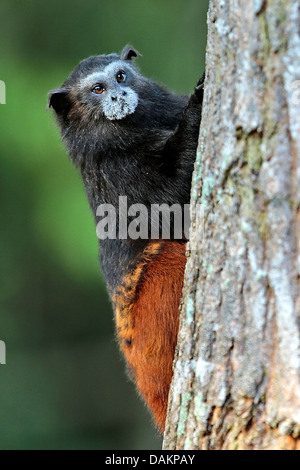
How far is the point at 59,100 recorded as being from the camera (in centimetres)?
471

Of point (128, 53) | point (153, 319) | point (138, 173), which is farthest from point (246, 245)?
point (128, 53)

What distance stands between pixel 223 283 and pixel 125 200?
185 cm

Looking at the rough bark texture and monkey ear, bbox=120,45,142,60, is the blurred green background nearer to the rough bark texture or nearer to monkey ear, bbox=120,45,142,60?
monkey ear, bbox=120,45,142,60

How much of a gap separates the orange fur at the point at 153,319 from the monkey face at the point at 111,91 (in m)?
1.02

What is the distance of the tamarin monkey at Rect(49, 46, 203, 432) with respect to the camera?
148 inches

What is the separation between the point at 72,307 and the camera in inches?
394

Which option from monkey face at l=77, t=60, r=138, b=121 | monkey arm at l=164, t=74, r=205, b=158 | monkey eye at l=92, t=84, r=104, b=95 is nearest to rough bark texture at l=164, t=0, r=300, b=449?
monkey arm at l=164, t=74, r=205, b=158

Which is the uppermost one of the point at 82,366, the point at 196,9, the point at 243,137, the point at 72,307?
the point at 196,9

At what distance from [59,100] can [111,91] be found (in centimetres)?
42

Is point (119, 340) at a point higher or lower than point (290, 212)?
lower

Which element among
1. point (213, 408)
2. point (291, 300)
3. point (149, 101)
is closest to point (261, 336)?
point (291, 300)

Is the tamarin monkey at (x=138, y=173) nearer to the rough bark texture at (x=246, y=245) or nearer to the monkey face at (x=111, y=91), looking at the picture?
the monkey face at (x=111, y=91)

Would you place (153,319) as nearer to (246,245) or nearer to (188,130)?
(188,130)
